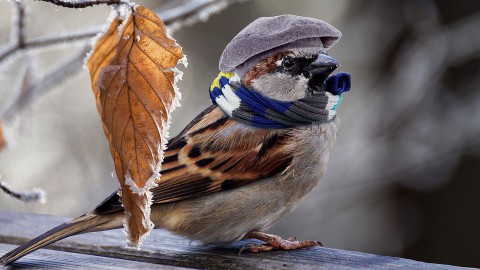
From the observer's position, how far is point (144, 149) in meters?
1.32

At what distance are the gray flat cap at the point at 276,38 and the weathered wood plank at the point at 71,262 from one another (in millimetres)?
584

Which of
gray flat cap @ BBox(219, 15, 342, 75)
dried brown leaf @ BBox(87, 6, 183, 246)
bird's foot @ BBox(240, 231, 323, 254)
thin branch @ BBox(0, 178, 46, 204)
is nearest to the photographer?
dried brown leaf @ BBox(87, 6, 183, 246)

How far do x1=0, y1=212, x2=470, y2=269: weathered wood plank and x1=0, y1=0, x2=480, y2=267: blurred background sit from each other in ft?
5.64

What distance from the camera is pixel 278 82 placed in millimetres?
1762

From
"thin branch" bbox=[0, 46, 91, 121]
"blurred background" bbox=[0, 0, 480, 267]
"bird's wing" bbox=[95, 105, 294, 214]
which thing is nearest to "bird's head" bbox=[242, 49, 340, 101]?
"bird's wing" bbox=[95, 105, 294, 214]

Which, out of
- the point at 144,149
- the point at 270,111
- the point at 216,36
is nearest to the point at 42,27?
the point at 216,36

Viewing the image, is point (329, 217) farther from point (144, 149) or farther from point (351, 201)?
point (144, 149)

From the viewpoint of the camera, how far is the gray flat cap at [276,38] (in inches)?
64.6

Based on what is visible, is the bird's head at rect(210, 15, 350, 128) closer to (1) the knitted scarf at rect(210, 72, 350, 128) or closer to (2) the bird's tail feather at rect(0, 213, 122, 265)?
(1) the knitted scarf at rect(210, 72, 350, 128)

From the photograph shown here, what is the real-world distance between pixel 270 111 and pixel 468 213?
120 inches

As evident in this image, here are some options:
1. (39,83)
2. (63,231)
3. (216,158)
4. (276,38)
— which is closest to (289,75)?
(276,38)

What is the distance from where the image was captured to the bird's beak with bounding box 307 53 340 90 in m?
1.69

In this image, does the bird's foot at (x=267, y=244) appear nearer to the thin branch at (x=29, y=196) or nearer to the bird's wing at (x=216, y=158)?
the bird's wing at (x=216, y=158)

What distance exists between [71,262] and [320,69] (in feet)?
2.70
